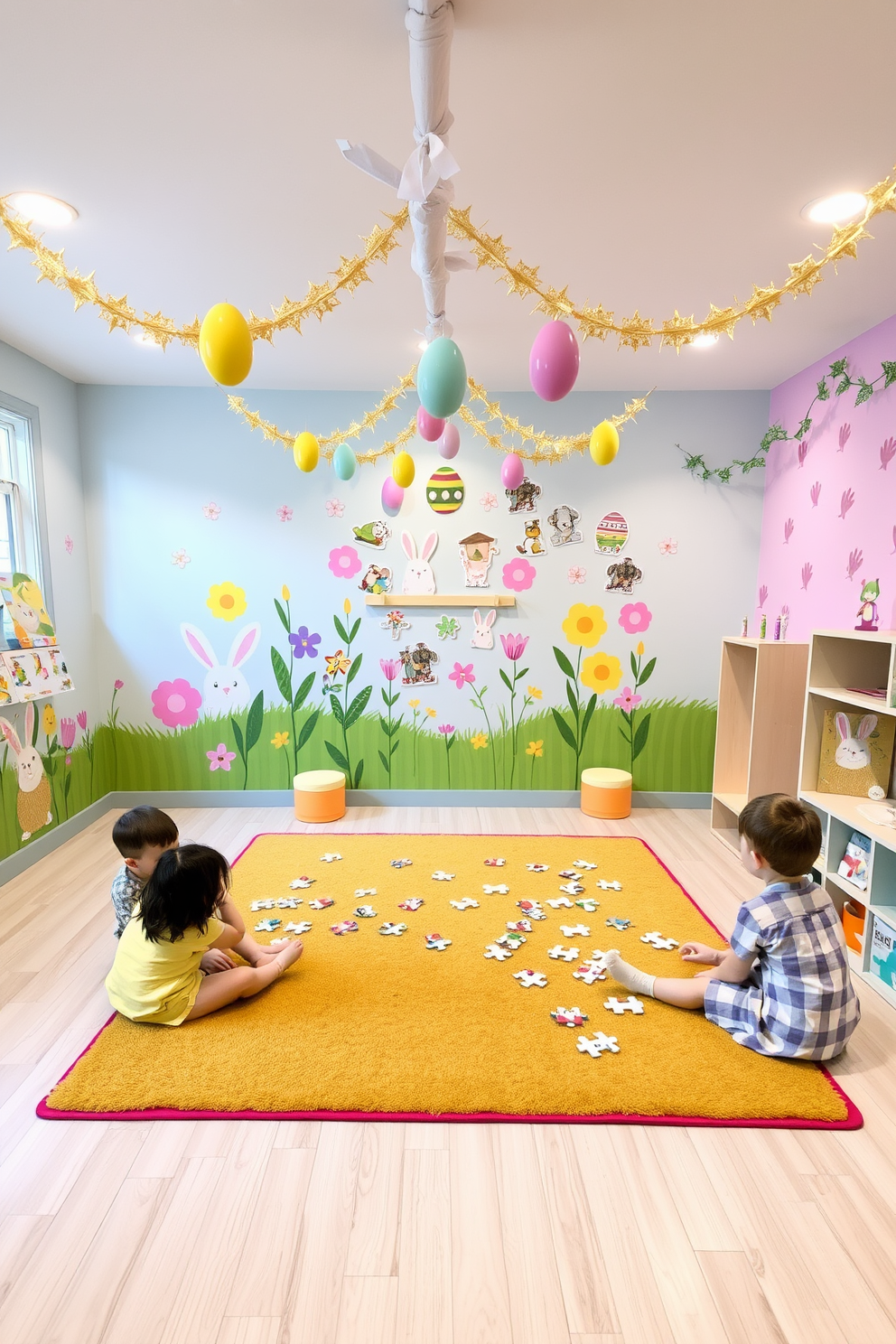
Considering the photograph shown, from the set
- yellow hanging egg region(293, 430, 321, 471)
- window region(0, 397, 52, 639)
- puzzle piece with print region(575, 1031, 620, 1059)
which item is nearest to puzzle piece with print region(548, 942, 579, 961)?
puzzle piece with print region(575, 1031, 620, 1059)

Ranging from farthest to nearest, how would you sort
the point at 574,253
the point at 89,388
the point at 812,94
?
1. the point at 89,388
2. the point at 574,253
3. the point at 812,94

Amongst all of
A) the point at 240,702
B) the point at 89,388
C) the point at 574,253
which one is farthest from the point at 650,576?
the point at 89,388

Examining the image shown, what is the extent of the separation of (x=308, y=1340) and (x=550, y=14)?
262cm

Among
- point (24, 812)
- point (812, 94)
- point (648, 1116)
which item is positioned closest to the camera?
point (812, 94)

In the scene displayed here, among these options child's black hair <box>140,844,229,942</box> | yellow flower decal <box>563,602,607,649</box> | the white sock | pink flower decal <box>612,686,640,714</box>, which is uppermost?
yellow flower decal <box>563,602,607,649</box>

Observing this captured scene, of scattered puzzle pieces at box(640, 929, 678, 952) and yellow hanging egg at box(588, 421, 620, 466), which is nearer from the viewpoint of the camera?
Answer: yellow hanging egg at box(588, 421, 620, 466)

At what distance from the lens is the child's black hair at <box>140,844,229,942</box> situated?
210 cm

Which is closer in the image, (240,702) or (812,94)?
(812,94)

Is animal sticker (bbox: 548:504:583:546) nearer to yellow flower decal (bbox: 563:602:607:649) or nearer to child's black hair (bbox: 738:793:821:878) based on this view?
yellow flower decal (bbox: 563:602:607:649)

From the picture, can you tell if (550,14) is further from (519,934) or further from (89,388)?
(89,388)

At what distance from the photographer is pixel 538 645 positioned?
4543 millimetres

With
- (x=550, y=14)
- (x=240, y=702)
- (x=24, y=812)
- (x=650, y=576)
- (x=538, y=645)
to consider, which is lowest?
(x=24, y=812)

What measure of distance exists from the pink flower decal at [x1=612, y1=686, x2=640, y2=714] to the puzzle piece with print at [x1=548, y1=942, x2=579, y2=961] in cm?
213

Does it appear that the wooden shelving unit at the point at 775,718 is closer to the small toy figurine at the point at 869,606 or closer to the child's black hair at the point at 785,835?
the small toy figurine at the point at 869,606
